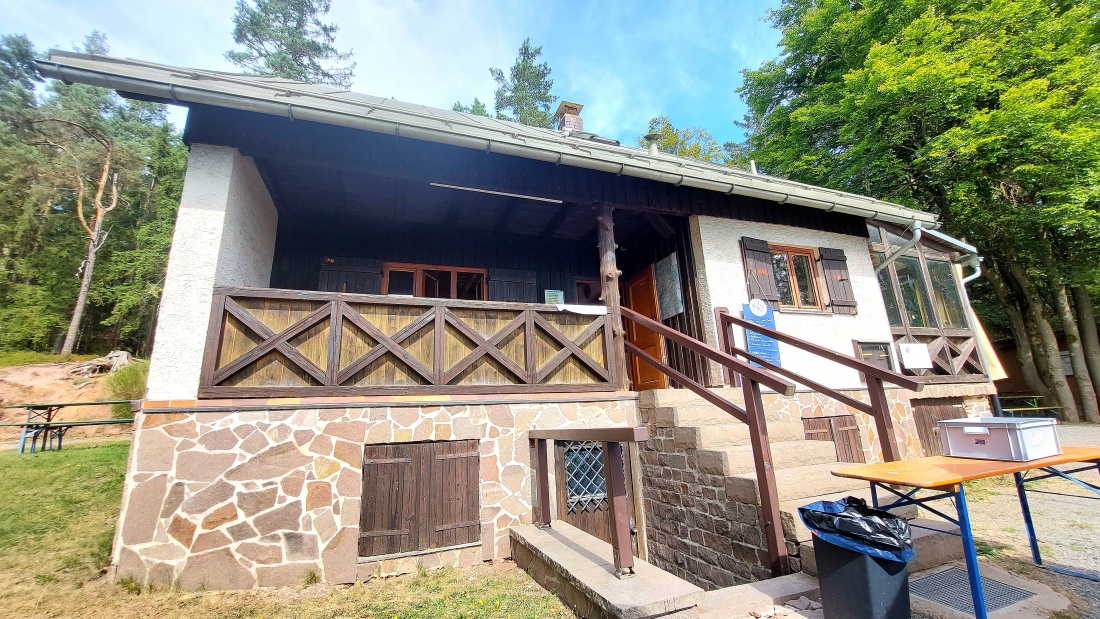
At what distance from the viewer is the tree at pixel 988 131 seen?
10109mm

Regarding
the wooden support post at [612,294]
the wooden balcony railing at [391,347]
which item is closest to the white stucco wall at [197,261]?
the wooden balcony railing at [391,347]

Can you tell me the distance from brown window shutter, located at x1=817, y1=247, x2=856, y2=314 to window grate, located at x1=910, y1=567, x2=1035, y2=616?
16.3ft

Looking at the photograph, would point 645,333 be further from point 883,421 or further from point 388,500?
point 388,500

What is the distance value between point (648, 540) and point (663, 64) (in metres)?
12.9

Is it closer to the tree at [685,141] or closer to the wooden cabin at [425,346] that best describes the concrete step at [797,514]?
the wooden cabin at [425,346]

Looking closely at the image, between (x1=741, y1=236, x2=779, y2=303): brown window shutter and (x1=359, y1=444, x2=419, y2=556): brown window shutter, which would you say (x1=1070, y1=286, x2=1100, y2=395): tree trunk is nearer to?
(x1=741, y1=236, x2=779, y2=303): brown window shutter

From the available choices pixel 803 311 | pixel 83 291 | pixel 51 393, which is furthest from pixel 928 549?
pixel 83 291

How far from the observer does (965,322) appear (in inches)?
340

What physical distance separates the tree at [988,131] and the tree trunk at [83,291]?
28.1 meters

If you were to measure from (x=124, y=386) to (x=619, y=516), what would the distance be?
16.9 metres

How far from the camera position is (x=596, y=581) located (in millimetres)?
2701

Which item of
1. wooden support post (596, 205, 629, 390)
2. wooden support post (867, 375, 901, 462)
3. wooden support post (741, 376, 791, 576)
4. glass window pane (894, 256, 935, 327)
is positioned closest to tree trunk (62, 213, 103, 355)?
wooden support post (596, 205, 629, 390)

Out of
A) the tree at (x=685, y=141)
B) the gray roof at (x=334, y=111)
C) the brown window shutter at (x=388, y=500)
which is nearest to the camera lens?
the gray roof at (x=334, y=111)

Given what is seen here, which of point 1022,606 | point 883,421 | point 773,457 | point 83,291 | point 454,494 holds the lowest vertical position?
point 1022,606
